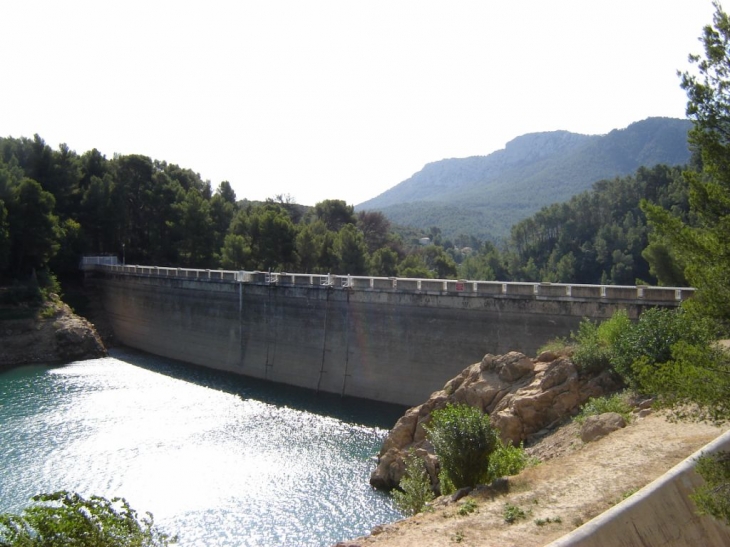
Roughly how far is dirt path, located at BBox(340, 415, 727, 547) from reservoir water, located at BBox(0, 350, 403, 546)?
8222mm

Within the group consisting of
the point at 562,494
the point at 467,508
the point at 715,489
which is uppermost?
the point at 715,489

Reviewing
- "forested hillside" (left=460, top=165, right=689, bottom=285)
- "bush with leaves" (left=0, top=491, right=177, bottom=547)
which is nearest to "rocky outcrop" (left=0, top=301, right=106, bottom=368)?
"bush with leaves" (left=0, top=491, right=177, bottom=547)

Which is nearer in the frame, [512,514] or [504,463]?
[512,514]

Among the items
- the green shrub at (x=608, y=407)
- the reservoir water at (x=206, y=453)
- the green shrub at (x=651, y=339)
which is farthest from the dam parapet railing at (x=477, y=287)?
the reservoir water at (x=206, y=453)

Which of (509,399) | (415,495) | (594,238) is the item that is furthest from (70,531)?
(594,238)

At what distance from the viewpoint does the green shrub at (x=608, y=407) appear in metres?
19.2

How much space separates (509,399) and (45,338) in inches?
1661

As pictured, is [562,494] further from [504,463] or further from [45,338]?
[45,338]

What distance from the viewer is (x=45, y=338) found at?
171 ft

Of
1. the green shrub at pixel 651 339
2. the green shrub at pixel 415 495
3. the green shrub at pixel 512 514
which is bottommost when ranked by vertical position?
the green shrub at pixel 415 495

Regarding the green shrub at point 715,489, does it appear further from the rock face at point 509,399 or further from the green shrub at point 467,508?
the rock face at point 509,399

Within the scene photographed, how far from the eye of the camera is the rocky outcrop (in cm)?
5072

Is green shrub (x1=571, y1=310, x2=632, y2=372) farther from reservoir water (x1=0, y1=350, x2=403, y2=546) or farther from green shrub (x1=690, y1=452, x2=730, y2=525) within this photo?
green shrub (x1=690, y1=452, x2=730, y2=525)

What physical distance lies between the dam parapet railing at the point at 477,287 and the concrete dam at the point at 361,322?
0.19 feet
